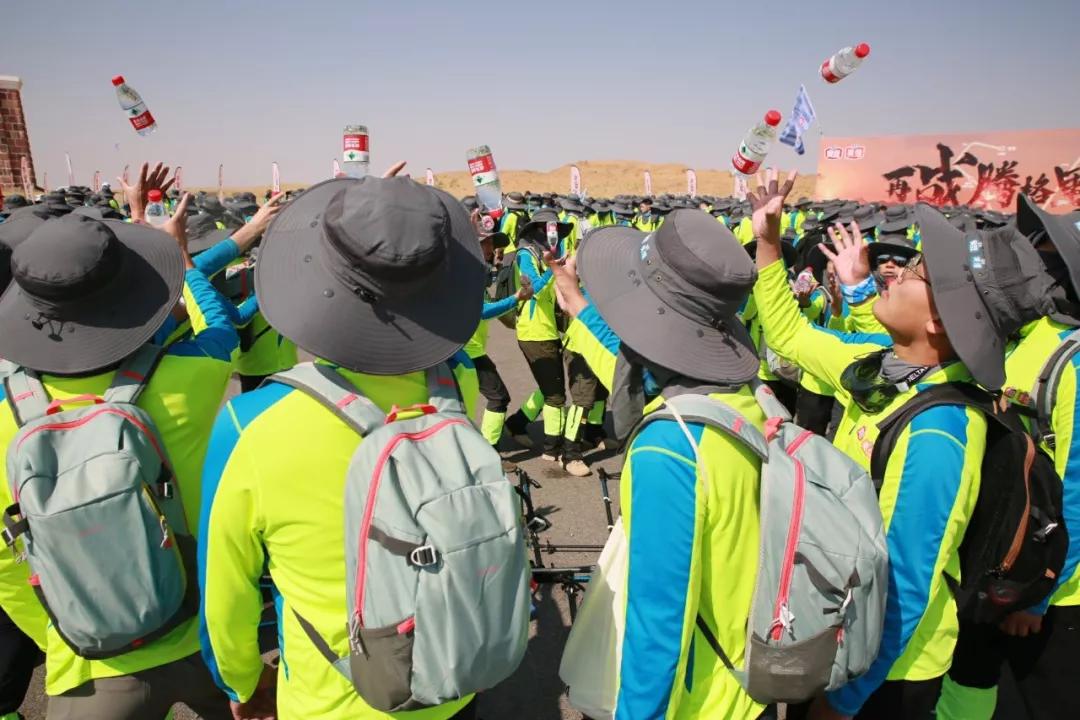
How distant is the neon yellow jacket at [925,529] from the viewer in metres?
1.66

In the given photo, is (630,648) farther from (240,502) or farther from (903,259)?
(903,259)

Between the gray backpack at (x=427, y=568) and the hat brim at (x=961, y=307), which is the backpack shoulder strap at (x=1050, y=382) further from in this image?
the gray backpack at (x=427, y=568)

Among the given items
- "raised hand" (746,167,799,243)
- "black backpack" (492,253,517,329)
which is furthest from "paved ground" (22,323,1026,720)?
"raised hand" (746,167,799,243)

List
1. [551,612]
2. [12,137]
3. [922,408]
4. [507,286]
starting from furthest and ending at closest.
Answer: [12,137], [507,286], [551,612], [922,408]

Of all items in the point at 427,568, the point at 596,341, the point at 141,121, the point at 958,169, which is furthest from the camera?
the point at 958,169

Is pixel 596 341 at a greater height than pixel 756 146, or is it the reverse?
pixel 756 146

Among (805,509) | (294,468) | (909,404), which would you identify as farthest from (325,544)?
(909,404)

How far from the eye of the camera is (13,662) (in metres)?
2.14

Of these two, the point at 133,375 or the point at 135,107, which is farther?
the point at 135,107

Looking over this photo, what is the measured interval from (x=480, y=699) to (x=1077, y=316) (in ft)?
10.3

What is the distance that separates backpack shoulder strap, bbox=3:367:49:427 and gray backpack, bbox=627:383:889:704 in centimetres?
166

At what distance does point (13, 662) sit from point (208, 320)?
4.48 feet

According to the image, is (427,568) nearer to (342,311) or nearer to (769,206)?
(342,311)

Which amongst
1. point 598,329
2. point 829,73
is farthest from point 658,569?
point 829,73
